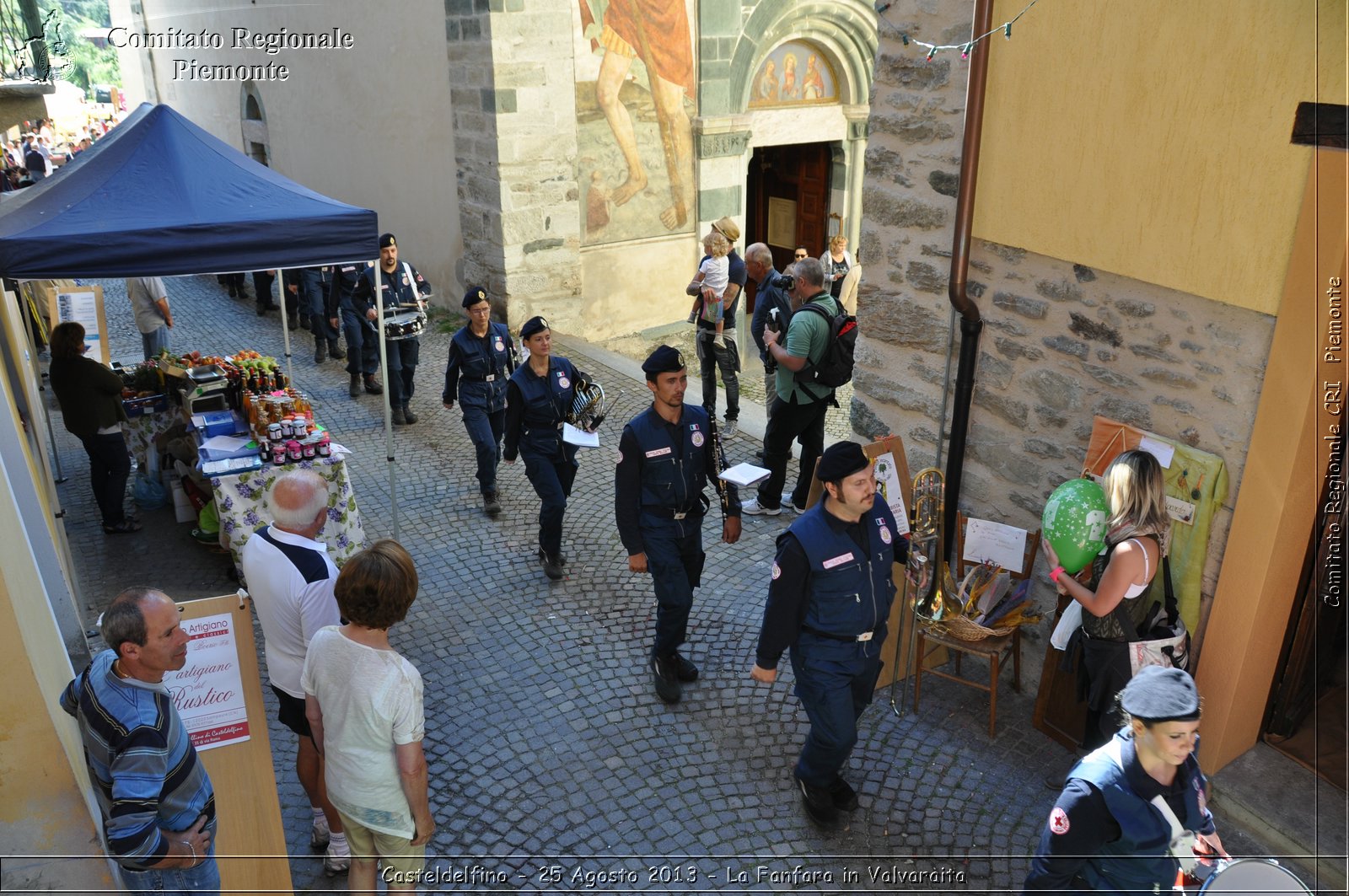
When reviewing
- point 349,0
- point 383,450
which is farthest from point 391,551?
point 349,0

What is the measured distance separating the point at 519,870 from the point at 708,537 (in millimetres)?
3246

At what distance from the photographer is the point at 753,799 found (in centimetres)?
457

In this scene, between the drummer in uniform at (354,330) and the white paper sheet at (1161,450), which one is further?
the drummer in uniform at (354,330)

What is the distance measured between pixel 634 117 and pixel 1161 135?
29.7 feet

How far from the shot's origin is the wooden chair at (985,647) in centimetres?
477

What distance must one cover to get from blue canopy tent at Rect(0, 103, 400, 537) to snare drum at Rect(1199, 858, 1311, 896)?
5.39 metres

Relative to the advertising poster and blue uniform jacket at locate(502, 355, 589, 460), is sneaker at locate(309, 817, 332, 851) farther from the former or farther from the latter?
blue uniform jacket at locate(502, 355, 589, 460)

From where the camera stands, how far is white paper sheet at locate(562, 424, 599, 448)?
641 cm

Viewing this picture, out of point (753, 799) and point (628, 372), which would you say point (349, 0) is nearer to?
point (628, 372)

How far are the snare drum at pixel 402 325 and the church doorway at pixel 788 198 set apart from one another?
747 cm

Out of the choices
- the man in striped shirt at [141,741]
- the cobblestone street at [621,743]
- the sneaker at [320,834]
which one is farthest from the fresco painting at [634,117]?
the man in striped shirt at [141,741]

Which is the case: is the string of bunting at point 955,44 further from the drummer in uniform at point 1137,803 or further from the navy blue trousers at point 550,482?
the drummer in uniform at point 1137,803

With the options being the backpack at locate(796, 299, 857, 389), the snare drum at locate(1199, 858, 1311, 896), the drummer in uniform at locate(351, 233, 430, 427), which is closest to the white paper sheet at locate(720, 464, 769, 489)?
the backpack at locate(796, 299, 857, 389)

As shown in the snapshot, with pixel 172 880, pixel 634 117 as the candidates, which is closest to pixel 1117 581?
pixel 172 880
